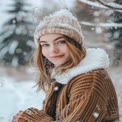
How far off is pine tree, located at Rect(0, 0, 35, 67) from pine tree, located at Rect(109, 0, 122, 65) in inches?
20.5

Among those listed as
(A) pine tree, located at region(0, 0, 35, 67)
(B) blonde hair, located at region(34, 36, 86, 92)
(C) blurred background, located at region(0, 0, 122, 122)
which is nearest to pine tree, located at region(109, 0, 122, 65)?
(C) blurred background, located at region(0, 0, 122, 122)

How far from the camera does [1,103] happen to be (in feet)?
7.86

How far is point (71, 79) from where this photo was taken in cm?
131

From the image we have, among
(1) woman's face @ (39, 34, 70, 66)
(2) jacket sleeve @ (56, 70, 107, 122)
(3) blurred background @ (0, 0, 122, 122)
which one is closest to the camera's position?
(2) jacket sleeve @ (56, 70, 107, 122)

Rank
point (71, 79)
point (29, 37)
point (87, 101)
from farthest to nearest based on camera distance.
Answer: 1. point (29, 37)
2. point (71, 79)
3. point (87, 101)

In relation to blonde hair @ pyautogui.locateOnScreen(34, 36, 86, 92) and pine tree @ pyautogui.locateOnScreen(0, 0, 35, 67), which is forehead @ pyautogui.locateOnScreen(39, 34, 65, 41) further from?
pine tree @ pyautogui.locateOnScreen(0, 0, 35, 67)

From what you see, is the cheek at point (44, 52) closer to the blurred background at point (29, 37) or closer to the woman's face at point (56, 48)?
the woman's face at point (56, 48)

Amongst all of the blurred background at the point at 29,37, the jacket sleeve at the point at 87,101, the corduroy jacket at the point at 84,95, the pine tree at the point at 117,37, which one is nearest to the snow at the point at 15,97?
the blurred background at the point at 29,37

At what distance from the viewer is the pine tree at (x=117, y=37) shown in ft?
7.73

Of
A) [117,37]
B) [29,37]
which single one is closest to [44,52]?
[29,37]

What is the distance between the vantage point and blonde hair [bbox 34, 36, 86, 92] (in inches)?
51.2

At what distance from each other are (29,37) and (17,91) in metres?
0.36

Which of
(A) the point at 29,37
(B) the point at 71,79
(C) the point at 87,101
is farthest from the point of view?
(A) the point at 29,37

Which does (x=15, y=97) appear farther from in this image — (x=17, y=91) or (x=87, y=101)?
(x=87, y=101)
